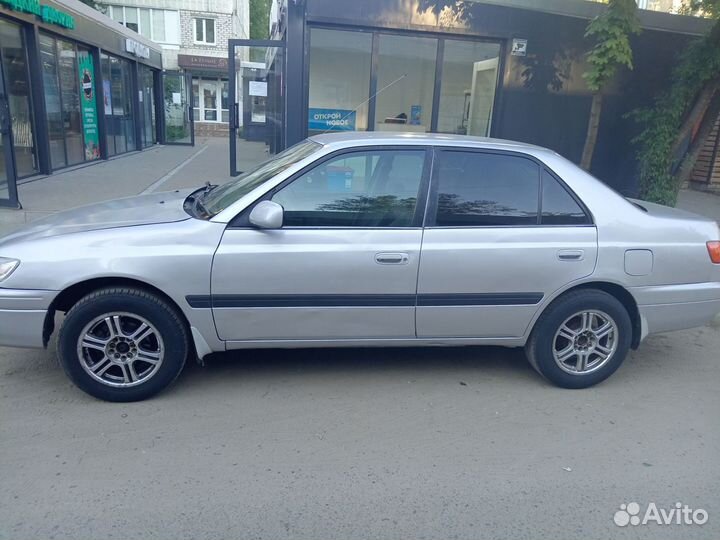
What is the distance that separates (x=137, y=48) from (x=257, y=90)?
823 cm

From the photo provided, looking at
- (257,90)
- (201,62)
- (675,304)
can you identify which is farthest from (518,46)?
(201,62)

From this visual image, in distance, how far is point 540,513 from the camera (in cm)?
273

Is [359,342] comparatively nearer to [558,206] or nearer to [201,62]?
[558,206]

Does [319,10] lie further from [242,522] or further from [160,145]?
[160,145]

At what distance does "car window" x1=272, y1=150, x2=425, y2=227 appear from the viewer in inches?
144

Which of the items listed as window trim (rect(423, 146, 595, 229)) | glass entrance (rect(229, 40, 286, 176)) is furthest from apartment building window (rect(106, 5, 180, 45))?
window trim (rect(423, 146, 595, 229))

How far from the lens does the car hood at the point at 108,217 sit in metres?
3.59

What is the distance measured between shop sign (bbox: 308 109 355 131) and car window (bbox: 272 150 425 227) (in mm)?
6481

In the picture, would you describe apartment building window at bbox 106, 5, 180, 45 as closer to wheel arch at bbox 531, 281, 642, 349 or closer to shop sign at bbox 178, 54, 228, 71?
shop sign at bbox 178, 54, 228, 71

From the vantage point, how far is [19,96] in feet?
37.3

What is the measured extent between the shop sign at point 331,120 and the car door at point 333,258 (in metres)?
6.55

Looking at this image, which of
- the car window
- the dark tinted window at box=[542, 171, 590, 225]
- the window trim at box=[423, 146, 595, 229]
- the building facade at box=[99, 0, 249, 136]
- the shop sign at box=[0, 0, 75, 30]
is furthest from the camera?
the building facade at box=[99, 0, 249, 136]

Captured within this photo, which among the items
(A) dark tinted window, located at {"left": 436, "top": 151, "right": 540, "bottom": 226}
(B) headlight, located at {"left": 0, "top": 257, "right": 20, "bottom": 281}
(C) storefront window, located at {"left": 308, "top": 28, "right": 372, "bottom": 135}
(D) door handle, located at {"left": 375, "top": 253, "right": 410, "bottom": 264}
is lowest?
(B) headlight, located at {"left": 0, "top": 257, "right": 20, "bottom": 281}

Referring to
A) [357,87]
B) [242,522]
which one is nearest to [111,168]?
[357,87]
